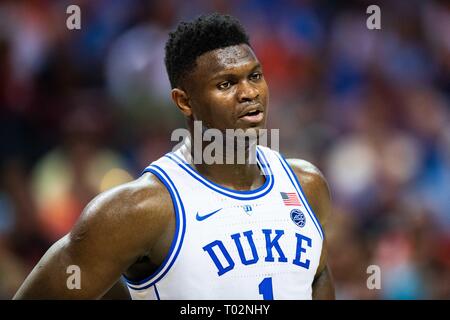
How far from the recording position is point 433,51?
738cm

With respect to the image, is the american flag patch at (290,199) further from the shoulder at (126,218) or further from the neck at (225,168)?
the shoulder at (126,218)

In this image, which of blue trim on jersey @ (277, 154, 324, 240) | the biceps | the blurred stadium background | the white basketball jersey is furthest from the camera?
the blurred stadium background

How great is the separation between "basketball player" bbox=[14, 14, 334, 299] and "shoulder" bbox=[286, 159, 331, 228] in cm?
9

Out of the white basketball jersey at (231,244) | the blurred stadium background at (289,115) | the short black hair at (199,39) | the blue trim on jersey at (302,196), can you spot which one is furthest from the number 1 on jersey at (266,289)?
the blurred stadium background at (289,115)

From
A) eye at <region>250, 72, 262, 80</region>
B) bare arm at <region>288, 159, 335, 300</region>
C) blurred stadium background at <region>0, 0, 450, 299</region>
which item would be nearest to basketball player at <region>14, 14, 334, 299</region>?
eye at <region>250, 72, 262, 80</region>

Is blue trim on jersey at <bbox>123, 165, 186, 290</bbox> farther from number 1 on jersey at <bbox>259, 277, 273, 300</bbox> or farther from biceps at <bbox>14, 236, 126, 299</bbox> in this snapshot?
number 1 on jersey at <bbox>259, 277, 273, 300</bbox>

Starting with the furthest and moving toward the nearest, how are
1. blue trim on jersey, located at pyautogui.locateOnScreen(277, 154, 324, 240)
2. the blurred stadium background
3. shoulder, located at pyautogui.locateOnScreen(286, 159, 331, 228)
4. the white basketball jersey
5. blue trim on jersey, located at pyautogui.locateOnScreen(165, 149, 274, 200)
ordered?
1. the blurred stadium background
2. shoulder, located at pyautogui.locateOnScreen(286, 159, 331, 228)
3. blue trim on jersey, located at pyautogui.locateOnScreen(277, 154, 324, 240)
4. blue trim on jersey, located at pyautogui.locateOnScreen(165, 149, 274, 200)
5. the white basketball jersey

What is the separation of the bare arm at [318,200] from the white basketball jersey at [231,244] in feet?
0.61

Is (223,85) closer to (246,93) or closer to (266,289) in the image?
(246,93)

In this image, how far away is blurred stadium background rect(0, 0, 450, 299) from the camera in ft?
19.4

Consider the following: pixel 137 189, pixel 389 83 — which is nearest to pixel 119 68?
pixel 389 83

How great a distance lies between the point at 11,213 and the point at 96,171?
0.74 m

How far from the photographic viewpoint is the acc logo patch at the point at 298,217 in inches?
137
